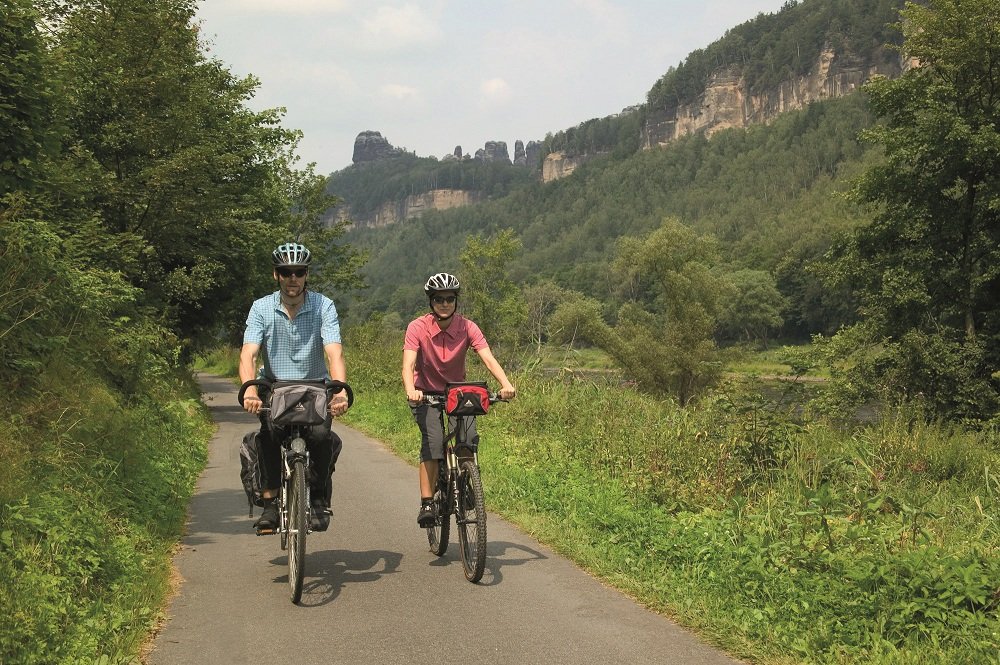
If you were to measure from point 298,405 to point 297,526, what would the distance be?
28.4 inches

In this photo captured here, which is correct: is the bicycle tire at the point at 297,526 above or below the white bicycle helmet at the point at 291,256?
below

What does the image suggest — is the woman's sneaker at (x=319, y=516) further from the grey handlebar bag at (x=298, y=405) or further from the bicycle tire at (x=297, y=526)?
the grey handlebar bag at (x=298, y=405)

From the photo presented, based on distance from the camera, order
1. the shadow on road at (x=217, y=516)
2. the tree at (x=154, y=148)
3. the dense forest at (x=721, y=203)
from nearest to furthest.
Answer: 1. the shadow on road at (x=217, y=516)
2. the tree at (x=154, y=148)
3. the dense forest at (x=721, y=203)

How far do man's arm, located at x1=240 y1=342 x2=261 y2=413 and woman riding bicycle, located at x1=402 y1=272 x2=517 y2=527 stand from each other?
3.65ft

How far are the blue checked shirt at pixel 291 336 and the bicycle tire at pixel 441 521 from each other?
1.21 metres

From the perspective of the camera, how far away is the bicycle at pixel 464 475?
225 inches

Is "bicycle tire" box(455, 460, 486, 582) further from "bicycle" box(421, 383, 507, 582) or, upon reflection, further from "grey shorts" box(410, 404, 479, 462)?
"grey shorts" box(410, 404, 479, 462)

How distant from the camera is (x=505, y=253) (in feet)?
153

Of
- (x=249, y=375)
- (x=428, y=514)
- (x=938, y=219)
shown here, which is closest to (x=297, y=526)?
(x=249, y=375)

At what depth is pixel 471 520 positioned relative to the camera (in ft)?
19.0

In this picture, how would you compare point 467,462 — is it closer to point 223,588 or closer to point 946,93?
point 223,588

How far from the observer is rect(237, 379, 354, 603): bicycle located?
5242 mm

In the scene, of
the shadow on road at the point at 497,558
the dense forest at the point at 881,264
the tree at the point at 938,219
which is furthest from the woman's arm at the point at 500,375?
the tree at the point at 938,219

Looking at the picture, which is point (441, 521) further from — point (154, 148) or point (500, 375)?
point (154, 148)
